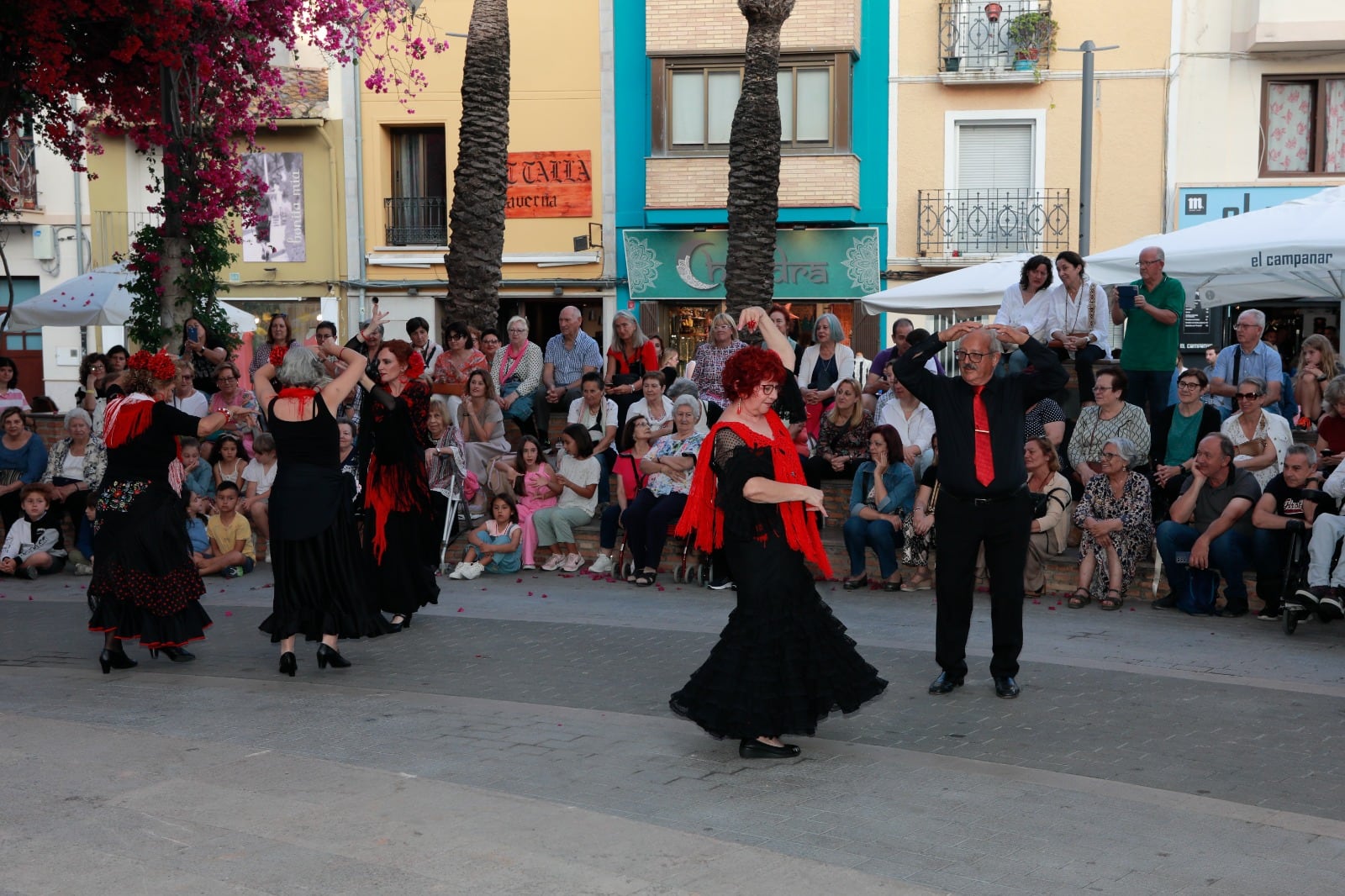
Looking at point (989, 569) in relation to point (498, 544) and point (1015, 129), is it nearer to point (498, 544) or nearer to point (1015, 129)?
point (498, 544)

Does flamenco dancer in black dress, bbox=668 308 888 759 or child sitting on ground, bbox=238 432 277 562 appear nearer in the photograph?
flamenco dancer in black dress, bbox=668 308 888 759

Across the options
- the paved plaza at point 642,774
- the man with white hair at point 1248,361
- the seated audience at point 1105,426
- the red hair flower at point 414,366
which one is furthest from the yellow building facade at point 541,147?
the paved plaza at point 642,774

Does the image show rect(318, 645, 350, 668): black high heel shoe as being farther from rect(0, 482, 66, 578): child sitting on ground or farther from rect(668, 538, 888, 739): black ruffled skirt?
rect(0, 482, 66, 578): child sitting on ground

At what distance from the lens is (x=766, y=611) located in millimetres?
6625

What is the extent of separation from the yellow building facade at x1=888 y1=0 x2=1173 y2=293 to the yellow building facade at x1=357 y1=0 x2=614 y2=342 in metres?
5.53

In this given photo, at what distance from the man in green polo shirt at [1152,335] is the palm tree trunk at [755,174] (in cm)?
602

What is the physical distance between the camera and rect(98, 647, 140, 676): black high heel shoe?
8711 millimetres

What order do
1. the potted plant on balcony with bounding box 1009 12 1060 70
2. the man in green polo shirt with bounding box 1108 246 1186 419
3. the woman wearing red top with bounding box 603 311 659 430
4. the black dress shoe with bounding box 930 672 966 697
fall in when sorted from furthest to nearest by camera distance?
1. the potted plant on balcony with bounding box 1009 12 1060 70
2. the woman wearing red top with bounding box 603 311 659 430
3. the man in green polo shirt with bounding box 1108 246 1186 419
4. the black dress shoe with bounding box 930 672 966 697

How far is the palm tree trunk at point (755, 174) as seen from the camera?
58.1ft

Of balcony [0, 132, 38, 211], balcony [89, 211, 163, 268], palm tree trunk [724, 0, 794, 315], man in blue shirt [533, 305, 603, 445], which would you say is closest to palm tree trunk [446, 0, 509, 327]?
man in blue shirt [533, 305, 603, 445]

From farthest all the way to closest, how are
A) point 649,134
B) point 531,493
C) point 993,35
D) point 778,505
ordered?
point 649,134 → point 993,35 → point 531,493 → point 778,505

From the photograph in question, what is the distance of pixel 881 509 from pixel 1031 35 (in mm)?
15886

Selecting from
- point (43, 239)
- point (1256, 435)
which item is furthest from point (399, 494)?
point (43, 239)

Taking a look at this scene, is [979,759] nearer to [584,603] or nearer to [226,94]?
[584,603]
